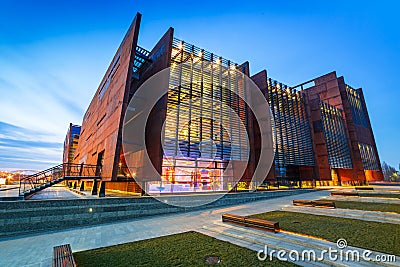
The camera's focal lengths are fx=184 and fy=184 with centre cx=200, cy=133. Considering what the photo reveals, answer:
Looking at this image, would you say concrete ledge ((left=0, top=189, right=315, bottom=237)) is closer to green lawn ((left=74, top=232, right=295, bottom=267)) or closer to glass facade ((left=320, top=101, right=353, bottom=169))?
green lawn ((left=74, top=232, right=295, bottom=267))

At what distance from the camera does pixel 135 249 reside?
5.30m

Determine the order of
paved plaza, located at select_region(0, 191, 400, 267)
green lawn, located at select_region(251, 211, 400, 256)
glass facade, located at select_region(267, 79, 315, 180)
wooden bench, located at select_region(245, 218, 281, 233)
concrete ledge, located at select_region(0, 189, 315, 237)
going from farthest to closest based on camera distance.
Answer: glass facade, located at select_region(267, 79, 315, 180) → concrete ledge, located at select_region(0, 189, 315, 237) → wooden bench, located at select_region(245, 218, 281, 233) → paved plaza, located at select_region(0, 191, 400, 267) → green lawn, located at select_region(251, 211, 400, 256)

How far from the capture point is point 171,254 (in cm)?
474

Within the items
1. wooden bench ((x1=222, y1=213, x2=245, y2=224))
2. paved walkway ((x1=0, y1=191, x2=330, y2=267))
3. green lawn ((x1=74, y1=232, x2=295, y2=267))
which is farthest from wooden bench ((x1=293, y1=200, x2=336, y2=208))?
green lawn ((x1=74, y1=232, x2=295, y2=267))

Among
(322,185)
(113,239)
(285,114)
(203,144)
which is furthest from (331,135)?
(113,239)

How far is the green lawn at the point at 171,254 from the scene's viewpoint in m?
4.23

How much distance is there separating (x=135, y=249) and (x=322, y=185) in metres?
31.9

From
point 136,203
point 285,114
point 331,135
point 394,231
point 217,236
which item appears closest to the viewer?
point 394,231

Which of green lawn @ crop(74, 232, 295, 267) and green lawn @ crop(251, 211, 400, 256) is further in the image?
green lawn @ crop(251, 211, 400, 256)

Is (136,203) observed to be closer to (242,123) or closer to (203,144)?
(203,144)

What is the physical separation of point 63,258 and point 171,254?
2379mm

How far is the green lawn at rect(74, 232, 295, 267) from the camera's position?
A: 13.9 ft

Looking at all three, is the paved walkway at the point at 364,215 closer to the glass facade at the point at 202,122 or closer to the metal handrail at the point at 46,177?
the glass facade at the point at 202,122
